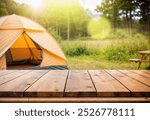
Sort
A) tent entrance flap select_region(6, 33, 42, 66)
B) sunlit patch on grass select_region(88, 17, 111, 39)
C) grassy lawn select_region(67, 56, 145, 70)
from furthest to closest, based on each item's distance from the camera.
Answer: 1. sunlit patch on grass select_region(88, 17, 111, 39)
2. tent entrance flap select_region(6, 33, 42, 66)
3. grassy lawn select_region(67, 56, 145, 70)

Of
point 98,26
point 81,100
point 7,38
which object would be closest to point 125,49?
point 7,38

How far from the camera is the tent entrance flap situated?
5461mm

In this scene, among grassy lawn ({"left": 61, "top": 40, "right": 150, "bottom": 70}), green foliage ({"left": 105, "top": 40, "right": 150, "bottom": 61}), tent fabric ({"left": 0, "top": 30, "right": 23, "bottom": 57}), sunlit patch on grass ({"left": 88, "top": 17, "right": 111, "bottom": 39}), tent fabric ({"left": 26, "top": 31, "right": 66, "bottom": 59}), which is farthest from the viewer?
sunlit patch on grass ({"left": 88, "top": 17, "right": 111, "bottom": 39})

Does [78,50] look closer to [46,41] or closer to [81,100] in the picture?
[46,41]

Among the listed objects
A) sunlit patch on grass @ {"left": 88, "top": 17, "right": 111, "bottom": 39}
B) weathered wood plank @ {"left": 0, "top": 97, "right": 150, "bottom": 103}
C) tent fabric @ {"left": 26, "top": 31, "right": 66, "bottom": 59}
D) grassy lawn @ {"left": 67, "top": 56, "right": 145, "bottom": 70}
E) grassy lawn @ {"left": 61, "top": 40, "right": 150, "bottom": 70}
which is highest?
sunlit patch on grass @ {"left": 88, "top": 17, "right": 111, "bottom": 39}

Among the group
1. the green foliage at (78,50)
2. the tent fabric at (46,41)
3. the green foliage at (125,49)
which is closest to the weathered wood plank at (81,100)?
the tent fabric at (46,41)

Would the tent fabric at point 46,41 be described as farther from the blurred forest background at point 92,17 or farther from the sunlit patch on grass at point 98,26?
the sunlit patch on grass at point 98,26

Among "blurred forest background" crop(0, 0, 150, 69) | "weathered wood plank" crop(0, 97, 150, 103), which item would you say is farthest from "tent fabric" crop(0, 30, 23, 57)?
"blurred forest background" crop(0, 0, 150, 69)

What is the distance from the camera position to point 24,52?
18.7ft

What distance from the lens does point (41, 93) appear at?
2.97 ft

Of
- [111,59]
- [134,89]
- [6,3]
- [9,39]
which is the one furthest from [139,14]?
[134,89]

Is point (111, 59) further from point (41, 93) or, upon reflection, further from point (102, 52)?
point (41, 93)

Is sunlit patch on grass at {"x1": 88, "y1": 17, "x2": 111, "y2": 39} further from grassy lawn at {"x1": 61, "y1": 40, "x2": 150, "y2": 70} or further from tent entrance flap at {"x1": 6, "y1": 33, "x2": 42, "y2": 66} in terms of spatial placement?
tent entrance flap at {"x1": 6, "y1": 33, "x2": 42, "y2": 66}

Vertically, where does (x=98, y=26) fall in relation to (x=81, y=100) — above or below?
above
